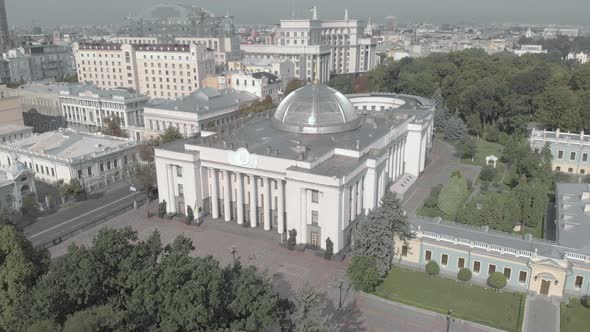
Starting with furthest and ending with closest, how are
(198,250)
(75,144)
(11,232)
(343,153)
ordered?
(75,144), (343,153), (198,250), (11,232)

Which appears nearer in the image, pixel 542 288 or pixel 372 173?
pixel 542 288

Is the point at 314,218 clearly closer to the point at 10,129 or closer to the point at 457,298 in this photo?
the point at 457,298

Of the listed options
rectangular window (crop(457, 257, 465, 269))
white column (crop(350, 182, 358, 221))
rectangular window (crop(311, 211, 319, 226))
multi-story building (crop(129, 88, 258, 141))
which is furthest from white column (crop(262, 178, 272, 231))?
multi-story building (crop(129, 88, 258, 141))

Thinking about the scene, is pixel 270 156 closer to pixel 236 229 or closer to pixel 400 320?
pixel 236 229

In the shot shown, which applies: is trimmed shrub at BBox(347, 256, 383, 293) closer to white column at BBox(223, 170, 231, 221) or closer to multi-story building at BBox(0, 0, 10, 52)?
white column at BBox(223, 170, 231, 221)

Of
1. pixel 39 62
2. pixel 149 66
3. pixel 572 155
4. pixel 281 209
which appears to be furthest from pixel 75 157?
pixel 39 62

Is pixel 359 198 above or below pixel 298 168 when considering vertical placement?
below

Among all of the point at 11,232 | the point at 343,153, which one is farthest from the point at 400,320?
the point at 11,232
